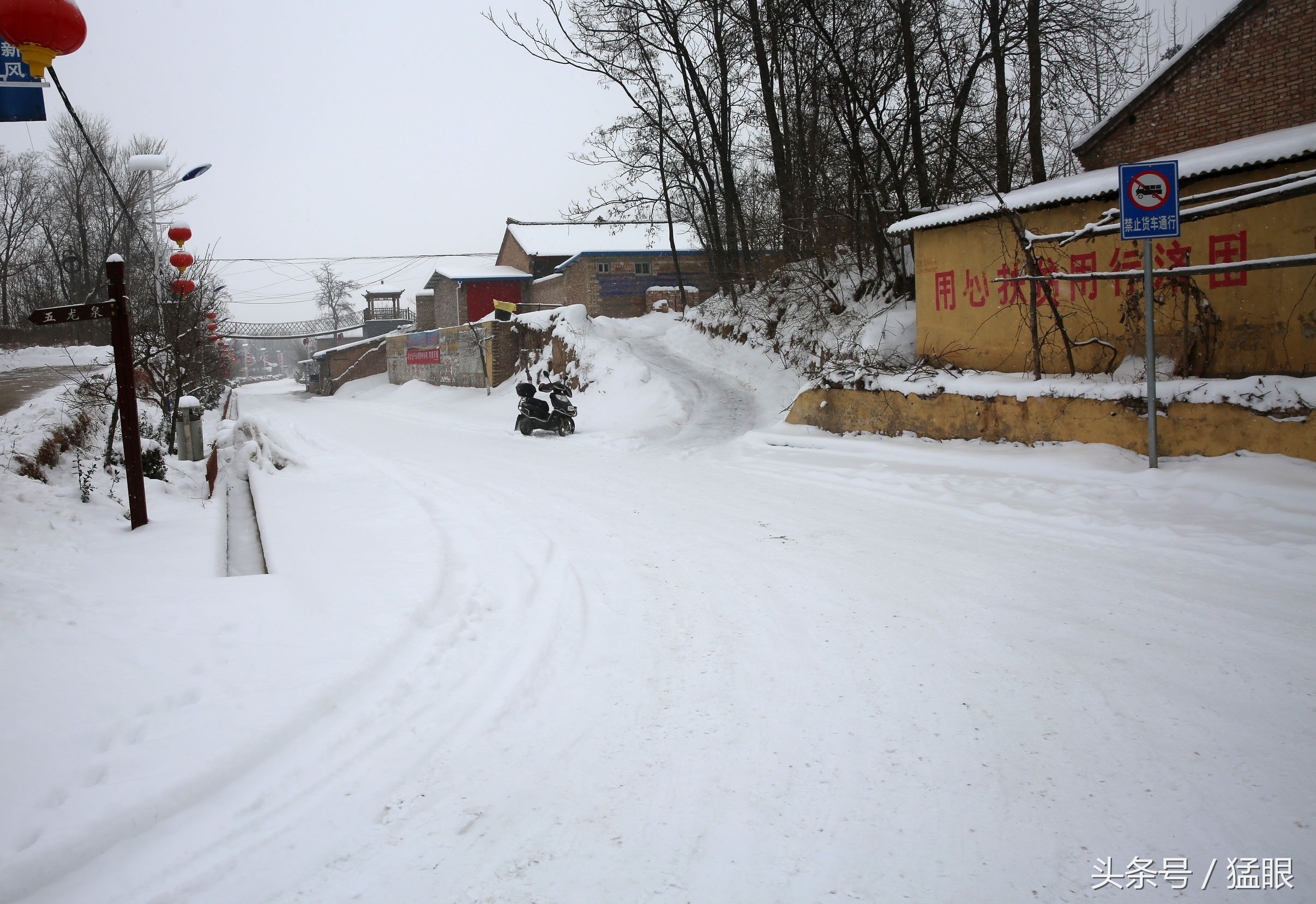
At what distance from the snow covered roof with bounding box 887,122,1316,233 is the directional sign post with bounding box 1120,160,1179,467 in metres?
0.90

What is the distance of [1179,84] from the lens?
1334 cm

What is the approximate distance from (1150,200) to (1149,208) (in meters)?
0.08

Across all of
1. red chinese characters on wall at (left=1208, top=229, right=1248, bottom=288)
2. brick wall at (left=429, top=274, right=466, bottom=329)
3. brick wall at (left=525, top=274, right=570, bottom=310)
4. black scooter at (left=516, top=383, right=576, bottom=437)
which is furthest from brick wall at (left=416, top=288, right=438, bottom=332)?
red chinese characters on wall at (left=1208, top=229, right=1248, bottom=288)

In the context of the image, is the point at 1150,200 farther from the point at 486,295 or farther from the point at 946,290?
the point at 486,295

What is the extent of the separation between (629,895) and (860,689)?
6.01ft

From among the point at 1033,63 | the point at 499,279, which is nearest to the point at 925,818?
the point at 1033,63

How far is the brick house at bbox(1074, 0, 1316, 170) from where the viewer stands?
11.9 m

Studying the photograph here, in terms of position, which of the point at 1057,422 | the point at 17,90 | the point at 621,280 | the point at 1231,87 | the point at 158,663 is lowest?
the point at 158,663

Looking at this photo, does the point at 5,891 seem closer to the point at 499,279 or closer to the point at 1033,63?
the point at 1033,63

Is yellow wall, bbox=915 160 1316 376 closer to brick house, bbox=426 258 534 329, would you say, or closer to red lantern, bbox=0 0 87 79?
red lantern, bbox=0 0 87 79

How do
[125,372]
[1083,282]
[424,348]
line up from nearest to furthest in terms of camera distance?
1. [125,372]
2. [1083,282]
3. [424,348]

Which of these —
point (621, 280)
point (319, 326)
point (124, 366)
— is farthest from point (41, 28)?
point (319, 326)

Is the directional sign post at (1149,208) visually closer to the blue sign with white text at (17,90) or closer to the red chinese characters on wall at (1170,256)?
the red chinese characters on wall at (1170,256)

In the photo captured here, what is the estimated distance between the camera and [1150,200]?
7637mm
